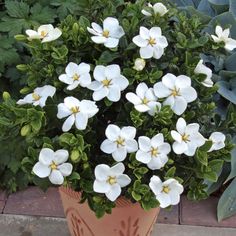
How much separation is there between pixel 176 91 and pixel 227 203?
3.77ft

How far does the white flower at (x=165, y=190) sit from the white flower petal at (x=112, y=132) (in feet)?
0.67

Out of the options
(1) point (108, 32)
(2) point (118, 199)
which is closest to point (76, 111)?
(1) point (108, 32)

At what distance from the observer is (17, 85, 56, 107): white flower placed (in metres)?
2.10

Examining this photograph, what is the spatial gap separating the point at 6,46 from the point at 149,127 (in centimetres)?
106

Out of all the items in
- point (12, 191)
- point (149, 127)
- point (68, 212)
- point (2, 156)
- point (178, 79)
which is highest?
point (178, 79)

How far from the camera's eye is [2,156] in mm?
3041

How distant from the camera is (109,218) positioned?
2410 millimetres

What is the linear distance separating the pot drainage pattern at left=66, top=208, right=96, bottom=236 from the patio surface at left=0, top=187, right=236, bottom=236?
0.39m

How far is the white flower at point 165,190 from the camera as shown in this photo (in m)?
2.00

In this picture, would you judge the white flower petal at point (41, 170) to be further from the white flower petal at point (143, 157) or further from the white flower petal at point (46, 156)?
the white flower petal at point (143, 157)

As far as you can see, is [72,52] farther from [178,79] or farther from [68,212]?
[68,212]

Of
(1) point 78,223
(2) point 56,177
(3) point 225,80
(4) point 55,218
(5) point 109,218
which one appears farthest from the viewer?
(4) point 55,218

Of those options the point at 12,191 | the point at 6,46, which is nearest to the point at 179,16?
the point at 6,46

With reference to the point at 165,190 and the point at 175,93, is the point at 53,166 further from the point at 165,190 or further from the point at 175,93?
the point at 175,93
